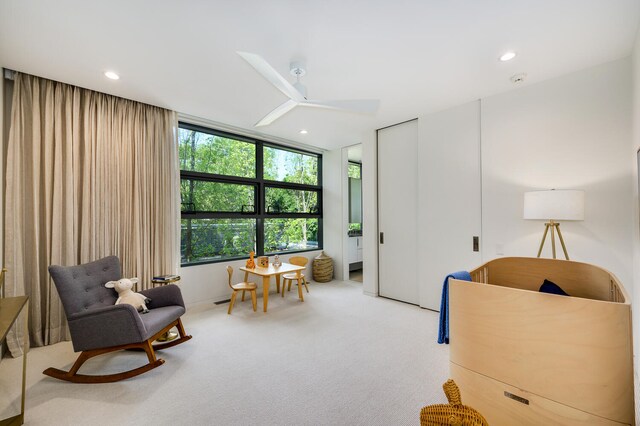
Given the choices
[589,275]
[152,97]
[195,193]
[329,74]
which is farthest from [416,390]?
[152,97]

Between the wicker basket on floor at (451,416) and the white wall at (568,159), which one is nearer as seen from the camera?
the wicker basket on floor at (451,416)

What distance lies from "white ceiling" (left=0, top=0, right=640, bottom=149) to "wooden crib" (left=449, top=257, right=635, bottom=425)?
1.80 meters

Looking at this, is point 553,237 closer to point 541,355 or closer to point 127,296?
point 541,355

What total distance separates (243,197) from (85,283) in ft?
7.92

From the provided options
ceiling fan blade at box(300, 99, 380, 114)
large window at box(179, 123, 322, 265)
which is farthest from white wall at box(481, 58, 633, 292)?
large window at box(179, 123, 322, 265)

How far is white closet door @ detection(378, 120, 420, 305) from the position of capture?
155 inches

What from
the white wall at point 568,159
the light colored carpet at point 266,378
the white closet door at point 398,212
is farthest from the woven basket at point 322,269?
the white wall at point 568,159

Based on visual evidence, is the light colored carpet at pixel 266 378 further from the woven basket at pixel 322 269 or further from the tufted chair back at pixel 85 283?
the woven basket at pixel 322 269

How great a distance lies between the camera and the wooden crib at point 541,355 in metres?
0.93

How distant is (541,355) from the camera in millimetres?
1044

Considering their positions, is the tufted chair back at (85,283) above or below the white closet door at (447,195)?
below

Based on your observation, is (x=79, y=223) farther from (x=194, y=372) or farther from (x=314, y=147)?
(x=314, y=147)

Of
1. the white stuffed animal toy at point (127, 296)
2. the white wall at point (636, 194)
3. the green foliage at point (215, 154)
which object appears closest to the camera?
the white wall at point (636, 194)

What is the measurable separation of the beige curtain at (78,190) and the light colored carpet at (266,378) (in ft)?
2.40
